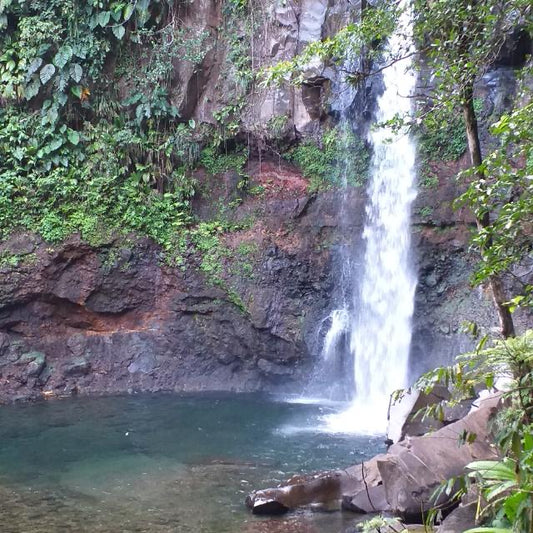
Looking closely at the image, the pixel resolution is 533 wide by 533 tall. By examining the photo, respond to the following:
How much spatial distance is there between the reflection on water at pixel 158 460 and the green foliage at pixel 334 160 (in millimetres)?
5421

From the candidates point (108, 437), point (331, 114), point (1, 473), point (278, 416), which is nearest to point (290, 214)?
point (331, 114)

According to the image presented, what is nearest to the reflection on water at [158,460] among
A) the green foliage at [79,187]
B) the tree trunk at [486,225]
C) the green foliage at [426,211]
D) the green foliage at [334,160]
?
the tree trunk at [486,225]

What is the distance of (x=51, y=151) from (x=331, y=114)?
6498mm

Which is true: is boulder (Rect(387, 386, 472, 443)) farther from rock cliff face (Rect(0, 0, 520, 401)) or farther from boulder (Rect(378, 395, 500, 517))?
rock cliff face (Rect(0, 0, 520, 401))

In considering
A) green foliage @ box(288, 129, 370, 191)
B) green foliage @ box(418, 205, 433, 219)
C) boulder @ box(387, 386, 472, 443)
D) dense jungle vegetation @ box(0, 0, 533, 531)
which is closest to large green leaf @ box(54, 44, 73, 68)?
dense jungle vegetation @ box(0, 0, 533, 531)

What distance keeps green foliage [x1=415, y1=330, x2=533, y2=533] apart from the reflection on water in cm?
269

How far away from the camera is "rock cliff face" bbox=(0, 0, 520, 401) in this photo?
13883 millimetres

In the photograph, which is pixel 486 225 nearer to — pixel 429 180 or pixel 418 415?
pixel 418 415

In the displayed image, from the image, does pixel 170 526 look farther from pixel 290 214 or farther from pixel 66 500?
pixel 290 214

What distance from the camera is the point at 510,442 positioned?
167 inches

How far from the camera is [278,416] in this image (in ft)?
39.6

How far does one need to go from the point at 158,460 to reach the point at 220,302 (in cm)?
572

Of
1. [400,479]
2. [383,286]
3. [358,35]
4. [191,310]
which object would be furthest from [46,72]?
[400,479]

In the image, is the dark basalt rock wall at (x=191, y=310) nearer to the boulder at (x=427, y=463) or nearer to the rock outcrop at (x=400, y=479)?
the rock outcrop at (x=400, y=479)
